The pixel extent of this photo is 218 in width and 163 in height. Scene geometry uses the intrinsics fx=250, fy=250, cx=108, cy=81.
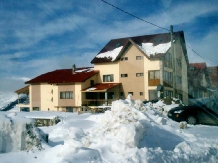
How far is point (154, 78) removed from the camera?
88.4 ft

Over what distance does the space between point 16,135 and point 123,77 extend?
22.8 m

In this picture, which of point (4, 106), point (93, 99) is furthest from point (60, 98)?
point (4, 106)

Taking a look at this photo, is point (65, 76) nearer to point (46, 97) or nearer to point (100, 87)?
point (46, 97)

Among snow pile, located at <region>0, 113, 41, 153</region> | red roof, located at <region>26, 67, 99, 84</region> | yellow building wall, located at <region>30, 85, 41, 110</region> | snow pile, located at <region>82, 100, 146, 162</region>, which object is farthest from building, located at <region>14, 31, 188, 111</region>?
snow pile, located at <region>0, 113, 41, 153</region>

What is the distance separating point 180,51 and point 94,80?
407 inches

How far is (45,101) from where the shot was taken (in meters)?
31.3

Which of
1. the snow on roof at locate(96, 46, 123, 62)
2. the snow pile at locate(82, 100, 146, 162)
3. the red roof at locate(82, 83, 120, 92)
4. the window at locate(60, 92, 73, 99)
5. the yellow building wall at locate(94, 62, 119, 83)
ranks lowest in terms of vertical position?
the snow pile at locate(82, 100, 146, 162)

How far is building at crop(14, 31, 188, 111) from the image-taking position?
26094 mm

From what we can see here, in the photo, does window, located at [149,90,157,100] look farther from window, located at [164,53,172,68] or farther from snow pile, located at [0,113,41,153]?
snow pile, located at [0,113,41,153]

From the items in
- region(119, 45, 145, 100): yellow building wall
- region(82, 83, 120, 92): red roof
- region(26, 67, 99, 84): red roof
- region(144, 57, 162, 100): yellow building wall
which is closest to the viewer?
region(82, 83, 120, 92): red roof

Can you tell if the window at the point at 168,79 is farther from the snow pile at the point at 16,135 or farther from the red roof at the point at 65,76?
the snow pile at the point at 16,135

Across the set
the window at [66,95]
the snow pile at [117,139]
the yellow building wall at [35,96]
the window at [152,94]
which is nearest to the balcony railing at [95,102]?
the window at [66,95]

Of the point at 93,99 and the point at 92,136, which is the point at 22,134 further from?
the point at 93,99

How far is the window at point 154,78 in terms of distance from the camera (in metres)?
26.7
